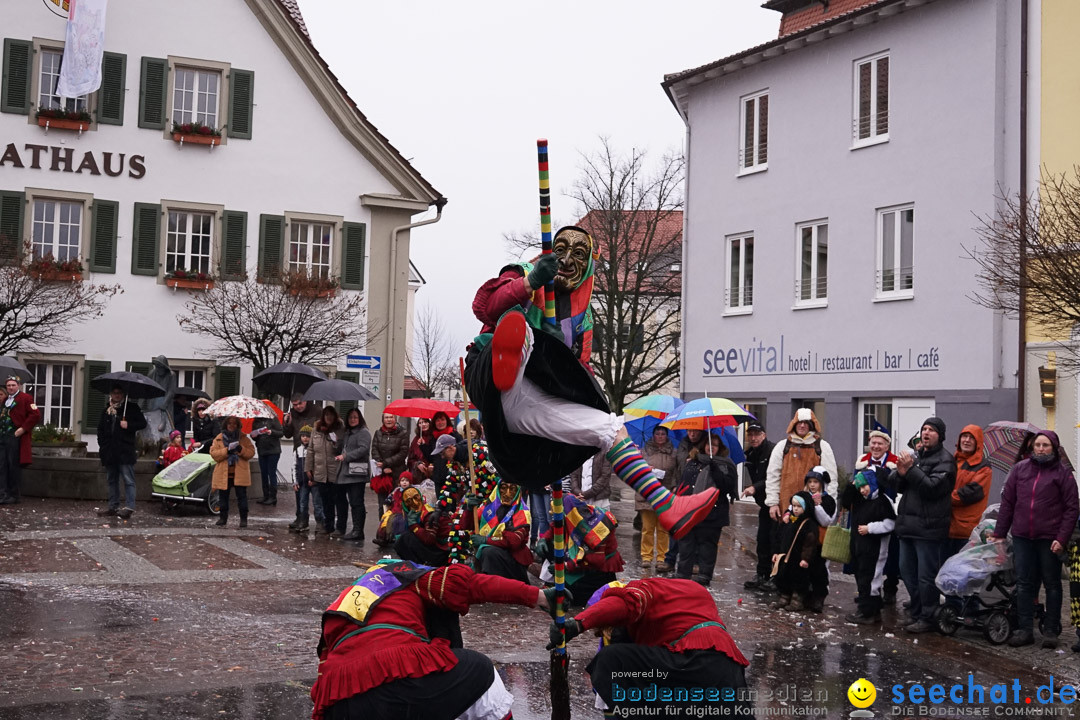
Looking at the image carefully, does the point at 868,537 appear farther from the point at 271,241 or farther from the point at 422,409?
the point at 271,241

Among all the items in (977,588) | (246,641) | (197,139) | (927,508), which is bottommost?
(246,641)

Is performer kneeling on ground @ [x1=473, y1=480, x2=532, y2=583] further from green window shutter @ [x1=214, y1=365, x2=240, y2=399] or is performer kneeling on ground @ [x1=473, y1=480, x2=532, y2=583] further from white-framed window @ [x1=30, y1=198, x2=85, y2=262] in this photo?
white-framed window @ [x1=30, y1=198, x2=85, y2=262]

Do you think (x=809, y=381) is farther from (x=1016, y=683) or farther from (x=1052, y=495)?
(x=1016, y=683)

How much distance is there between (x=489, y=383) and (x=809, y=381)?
20.0m

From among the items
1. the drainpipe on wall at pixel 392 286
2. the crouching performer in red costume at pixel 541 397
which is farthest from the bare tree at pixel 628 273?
the crouching performer in red costume at pixel 541 397

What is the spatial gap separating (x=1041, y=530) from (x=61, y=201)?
2145cm

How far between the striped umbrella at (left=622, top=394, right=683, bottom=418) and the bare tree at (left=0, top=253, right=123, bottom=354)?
12.3 meters

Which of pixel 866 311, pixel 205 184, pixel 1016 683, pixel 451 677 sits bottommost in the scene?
pixel 1016 683

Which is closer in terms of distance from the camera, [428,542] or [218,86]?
[428,542]

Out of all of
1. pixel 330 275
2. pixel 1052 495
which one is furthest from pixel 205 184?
pixel 1052 495

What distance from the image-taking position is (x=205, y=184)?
26344 millimetres

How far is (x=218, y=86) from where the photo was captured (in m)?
26.7

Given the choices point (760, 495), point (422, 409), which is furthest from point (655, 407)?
point (422, 409)

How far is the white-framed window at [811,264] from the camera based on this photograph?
24422mm
